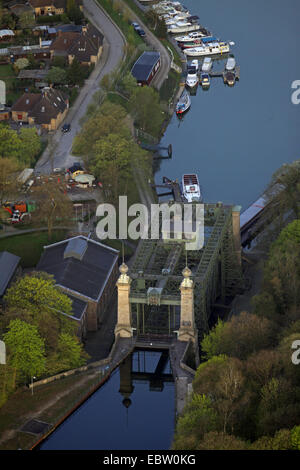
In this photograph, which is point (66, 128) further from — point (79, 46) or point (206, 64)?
point (206, 64)

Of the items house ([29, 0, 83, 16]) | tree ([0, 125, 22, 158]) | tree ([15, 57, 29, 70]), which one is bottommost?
tree ([0, 125, 22, 158])

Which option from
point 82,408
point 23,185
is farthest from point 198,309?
point 23,185

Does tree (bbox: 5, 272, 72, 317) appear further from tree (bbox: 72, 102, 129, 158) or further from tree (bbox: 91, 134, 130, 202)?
tree (bbox: 72, 102, 129, 158)

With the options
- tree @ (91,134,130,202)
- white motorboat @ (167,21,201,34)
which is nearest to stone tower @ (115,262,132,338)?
tree @ (91,134,130,202)

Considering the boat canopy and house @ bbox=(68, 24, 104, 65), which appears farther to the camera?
the boat canopy

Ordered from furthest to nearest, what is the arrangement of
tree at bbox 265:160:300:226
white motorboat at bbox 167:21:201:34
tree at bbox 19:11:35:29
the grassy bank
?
white motorboat at bbox 167:21:201:34, tree at bbox 19:11:35:29, tree at bbox 265:160:300:226, the grassy bank

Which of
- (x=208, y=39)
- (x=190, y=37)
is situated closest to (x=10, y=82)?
(x=190, y=37)

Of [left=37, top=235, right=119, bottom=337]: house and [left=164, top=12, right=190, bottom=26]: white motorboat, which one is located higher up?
[left=164, top=12, right=190, bottom=26]: white motorboat
